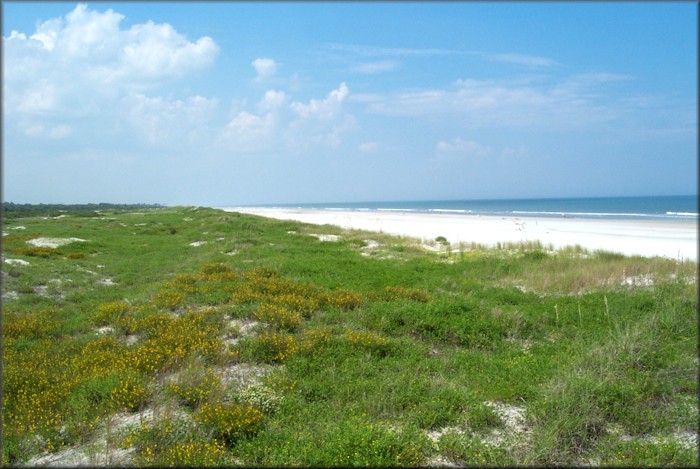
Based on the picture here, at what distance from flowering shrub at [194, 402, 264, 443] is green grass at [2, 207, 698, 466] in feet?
0.08

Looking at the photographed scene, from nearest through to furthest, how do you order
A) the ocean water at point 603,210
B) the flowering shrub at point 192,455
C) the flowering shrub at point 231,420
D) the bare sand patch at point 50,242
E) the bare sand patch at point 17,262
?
1. the flowering shrub at point 192,455
2. the flowering shrub at point 231,420
3. the bare sand patch at point 17,262
4. the bare sand patch at point 50,242
5. the ocean water at point 603,210

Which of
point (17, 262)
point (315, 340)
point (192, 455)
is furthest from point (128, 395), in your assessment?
point (17, 262)

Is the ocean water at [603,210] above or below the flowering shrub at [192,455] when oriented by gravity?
above

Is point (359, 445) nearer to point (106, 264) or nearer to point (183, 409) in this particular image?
point (183, 409)

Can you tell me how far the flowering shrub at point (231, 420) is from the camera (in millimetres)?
5008

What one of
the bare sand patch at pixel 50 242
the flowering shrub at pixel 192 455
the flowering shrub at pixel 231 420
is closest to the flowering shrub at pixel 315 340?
the flowering shrub at pixel 231 420

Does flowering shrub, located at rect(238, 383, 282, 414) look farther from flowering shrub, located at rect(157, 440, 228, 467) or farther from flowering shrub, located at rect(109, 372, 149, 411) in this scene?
flowering shrub, located at rect(109, 372, 149, 411)

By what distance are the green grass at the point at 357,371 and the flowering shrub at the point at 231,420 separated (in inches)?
1.0

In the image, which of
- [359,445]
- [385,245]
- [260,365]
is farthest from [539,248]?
[359,445]

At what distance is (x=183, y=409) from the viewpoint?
5.66 metres

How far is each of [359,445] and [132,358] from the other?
13.9 feet

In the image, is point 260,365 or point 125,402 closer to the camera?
point 125,402

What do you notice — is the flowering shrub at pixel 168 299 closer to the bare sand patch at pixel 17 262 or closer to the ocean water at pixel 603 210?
the bare sand patch at pixel 17 262

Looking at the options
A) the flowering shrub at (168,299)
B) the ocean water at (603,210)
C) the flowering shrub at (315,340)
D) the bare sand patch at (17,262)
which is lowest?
the flowering shrub at (315,340)
